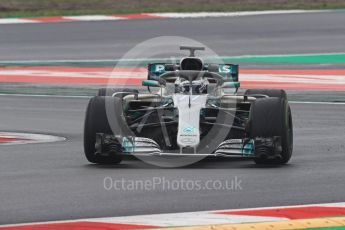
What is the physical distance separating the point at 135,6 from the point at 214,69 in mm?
19237

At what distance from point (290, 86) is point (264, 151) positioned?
915 centimetres

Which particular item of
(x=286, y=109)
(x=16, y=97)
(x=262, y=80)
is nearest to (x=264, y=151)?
(x=286, y=109)

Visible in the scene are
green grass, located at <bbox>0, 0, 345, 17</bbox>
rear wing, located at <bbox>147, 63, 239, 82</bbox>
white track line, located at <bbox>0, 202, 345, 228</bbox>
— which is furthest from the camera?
green grass, located at <bbox>0, 0, 345, 17</bbox>

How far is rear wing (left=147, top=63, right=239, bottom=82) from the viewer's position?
13934 mm

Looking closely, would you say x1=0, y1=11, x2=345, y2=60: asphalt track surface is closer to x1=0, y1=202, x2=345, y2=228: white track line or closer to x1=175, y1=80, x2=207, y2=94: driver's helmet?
x1=175, y1=80, x2=207, y2=94: driver's helmet

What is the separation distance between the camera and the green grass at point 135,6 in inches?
1246

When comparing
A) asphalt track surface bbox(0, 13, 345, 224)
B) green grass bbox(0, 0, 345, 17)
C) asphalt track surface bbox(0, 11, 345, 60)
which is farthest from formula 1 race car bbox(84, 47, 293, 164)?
green grass bbox(0, 0, 345, 17)

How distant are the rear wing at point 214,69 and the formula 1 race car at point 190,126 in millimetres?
895

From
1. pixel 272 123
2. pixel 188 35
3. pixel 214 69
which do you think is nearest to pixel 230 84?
pixel 214 69

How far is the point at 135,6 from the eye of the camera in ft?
108

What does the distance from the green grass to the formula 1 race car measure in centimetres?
1840

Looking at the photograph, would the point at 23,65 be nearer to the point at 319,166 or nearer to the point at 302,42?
the point at 302,42

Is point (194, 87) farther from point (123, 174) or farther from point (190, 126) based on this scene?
point (123, 174)

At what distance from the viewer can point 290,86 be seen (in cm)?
2080
